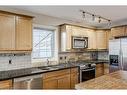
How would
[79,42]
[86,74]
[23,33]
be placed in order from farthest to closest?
[79,42], [86,74], [23,33]

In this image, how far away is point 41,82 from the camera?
2.96m

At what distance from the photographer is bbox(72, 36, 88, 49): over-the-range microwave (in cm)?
428

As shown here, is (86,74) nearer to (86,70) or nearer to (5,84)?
(86,70)

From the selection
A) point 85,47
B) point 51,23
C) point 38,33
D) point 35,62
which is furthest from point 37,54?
point 85,47

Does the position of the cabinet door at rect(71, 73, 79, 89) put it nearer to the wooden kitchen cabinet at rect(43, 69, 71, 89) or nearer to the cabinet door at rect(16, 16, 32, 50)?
the wooden kitchen cabinet at rect(43, 69, 71, 89)

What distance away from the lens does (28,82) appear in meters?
2.71

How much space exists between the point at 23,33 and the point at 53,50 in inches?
Result: 58.2

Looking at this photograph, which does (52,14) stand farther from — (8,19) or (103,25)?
(103,25)

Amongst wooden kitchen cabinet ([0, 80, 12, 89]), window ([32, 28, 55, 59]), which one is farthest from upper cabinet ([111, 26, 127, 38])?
wooden kitchen cabinet ([0, 80, 12, 89])

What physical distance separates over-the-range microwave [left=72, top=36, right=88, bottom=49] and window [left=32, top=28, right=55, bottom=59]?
659 mm

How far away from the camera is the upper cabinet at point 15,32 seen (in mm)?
2639

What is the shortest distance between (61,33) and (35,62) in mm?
1263

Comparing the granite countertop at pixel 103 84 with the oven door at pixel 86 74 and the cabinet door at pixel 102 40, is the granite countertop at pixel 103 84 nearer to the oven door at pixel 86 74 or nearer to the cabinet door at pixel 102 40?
the oven door at pixel 86 74

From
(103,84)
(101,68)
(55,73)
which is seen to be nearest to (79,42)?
(101,68)
